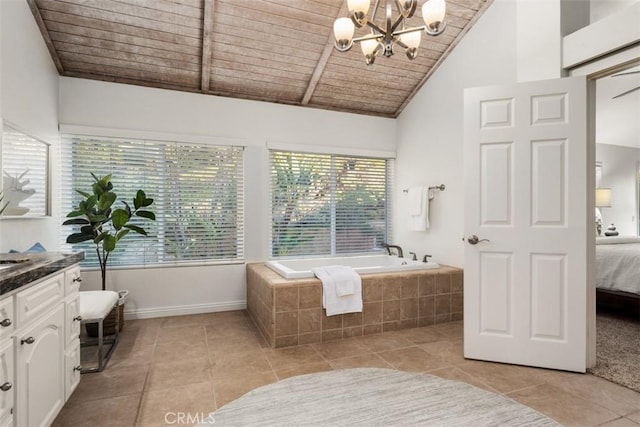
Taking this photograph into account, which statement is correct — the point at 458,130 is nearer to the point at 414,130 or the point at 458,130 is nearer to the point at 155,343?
the point at 414,130

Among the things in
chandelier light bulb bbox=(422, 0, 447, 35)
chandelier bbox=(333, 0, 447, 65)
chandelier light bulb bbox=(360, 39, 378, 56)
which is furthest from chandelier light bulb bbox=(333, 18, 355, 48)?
chandelier light bulb bbox=(422, 0, 447, 35)

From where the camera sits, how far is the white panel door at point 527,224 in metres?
2.21

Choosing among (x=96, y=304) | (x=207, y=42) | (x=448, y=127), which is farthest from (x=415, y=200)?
(x=96, y=304)

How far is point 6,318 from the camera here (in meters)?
1.20

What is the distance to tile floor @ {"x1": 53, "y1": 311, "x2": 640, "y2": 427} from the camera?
1808 millimetres

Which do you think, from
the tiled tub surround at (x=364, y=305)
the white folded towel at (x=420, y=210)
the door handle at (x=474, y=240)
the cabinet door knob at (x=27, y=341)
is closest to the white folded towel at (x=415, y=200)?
the white folded towel at (x=420, y=210)

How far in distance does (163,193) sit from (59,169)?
961mm

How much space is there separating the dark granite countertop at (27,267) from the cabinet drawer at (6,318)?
0.14 ft

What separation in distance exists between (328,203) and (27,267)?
3278mm

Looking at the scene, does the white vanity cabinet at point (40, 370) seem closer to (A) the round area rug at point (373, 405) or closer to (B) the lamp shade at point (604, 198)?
(A) the round area rug at point (373, 405)

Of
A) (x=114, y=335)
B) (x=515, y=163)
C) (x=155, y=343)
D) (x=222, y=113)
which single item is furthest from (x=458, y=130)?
(x=114, y=335)

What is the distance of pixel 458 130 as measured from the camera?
3.53 m

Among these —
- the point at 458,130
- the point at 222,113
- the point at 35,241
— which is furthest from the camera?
the point at 222,113

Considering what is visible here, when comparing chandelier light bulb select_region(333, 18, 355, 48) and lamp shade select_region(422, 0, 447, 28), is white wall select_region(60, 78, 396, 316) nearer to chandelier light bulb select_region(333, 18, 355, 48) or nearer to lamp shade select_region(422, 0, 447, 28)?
chandelier light bulb select_region(333, 18, 355, 48)
